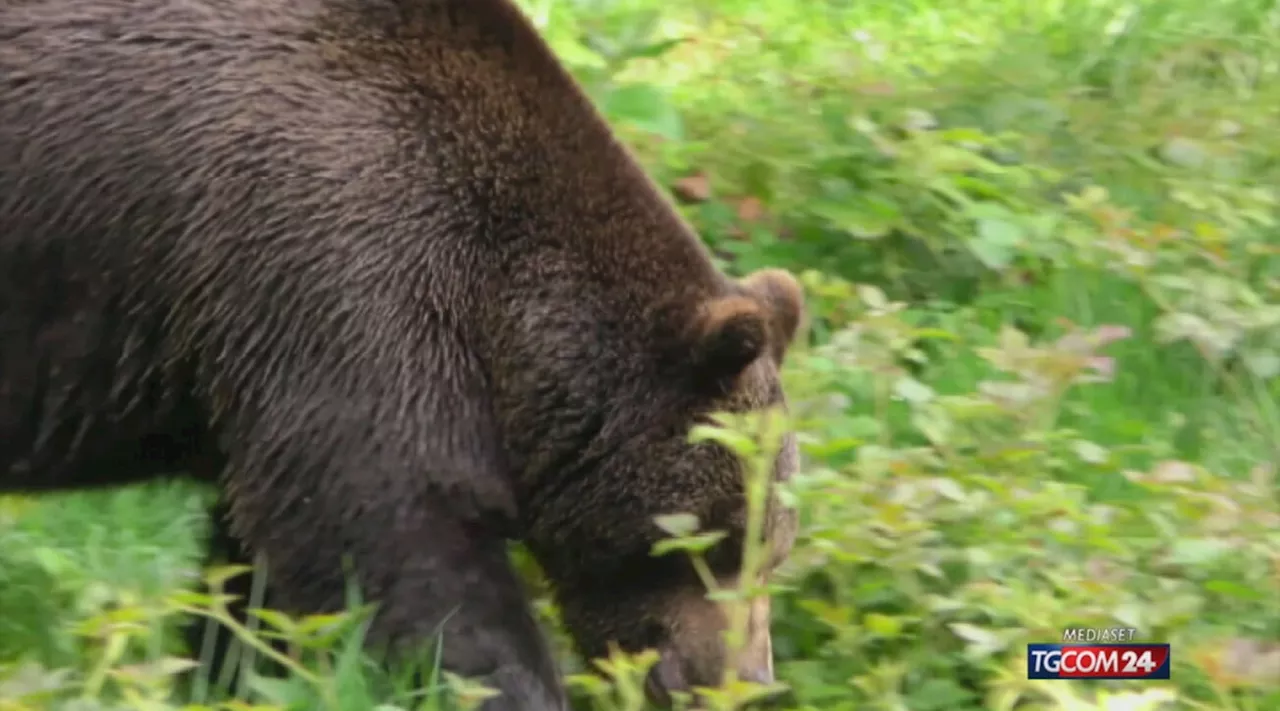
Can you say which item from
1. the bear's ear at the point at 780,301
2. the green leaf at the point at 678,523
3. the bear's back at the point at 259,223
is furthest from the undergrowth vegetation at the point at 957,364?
the bear's back at the point at 259,223

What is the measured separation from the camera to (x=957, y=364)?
5.34 m

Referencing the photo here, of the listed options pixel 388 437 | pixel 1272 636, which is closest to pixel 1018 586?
pixel 1272 636

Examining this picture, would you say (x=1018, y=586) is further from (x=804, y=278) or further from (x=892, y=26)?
(x=892, y=26)

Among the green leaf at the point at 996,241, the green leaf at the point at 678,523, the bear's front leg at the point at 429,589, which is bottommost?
the bear's front leg at the point at 429,589

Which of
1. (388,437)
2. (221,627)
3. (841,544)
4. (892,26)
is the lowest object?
(221,627)

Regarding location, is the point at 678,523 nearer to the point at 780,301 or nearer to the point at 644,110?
the point at 780,301

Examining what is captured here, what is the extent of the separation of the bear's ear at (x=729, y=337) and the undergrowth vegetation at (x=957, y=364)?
19 centimetres

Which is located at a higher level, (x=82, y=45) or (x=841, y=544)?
(x=82, y=45)

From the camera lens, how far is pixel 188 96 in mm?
3760

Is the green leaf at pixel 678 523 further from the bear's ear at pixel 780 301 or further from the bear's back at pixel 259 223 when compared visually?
the bear's ear at pixel 780 301

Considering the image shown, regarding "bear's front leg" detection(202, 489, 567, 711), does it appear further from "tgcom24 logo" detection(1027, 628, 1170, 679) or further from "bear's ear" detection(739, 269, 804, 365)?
"tgcom24 logo" detection(1027, 628, 1170, 679)

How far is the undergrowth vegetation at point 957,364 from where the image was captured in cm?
392

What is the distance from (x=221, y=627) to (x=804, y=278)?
211 centimetres

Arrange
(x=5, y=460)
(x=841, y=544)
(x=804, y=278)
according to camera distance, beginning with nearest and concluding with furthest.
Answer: (x=5, y=460) → (x=841, y=544) → (x=804, y=278)
